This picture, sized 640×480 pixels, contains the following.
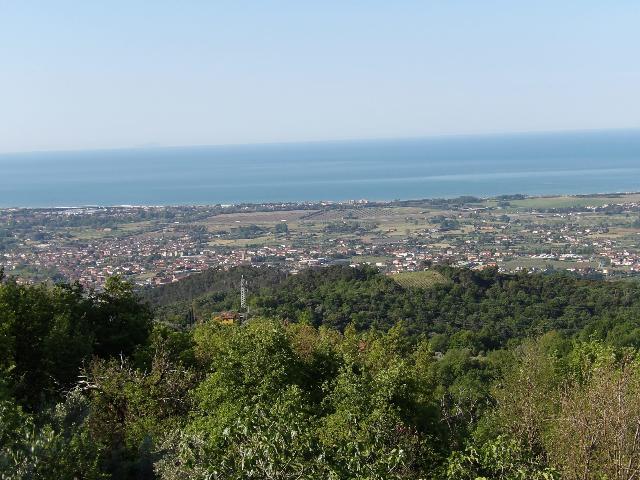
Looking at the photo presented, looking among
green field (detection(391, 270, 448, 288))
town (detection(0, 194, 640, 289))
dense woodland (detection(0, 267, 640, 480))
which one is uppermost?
dense woodland (detection(0, 267, 640, 480))

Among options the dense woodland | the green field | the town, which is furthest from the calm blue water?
the dense woodland

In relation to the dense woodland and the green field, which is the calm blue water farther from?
the dense woodland

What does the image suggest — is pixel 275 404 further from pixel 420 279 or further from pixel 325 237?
pixel 325 237

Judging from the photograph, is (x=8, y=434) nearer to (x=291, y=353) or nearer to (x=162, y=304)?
(x=291, y=353)

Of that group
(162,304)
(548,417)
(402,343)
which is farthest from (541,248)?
(548,417)

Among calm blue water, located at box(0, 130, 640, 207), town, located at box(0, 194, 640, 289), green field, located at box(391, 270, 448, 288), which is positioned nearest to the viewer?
green field, located at box(391, 270, 448, 288)

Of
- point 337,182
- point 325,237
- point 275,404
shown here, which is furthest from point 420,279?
point 337,182
